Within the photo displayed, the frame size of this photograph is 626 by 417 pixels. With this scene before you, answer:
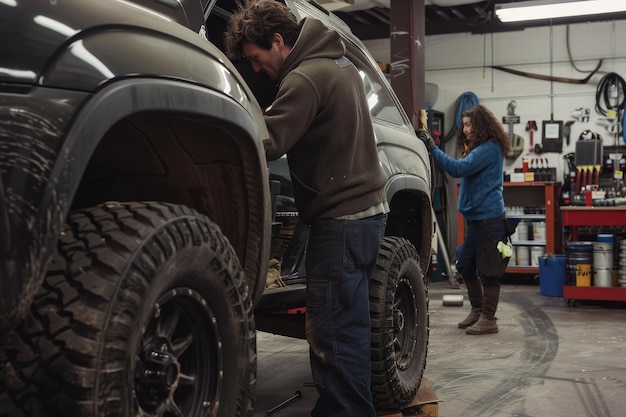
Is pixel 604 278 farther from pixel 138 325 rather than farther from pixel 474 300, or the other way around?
pixel 138 325

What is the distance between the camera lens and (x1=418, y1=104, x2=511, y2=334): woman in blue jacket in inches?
254

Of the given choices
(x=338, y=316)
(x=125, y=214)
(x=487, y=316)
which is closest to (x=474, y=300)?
(x=487, y=316)

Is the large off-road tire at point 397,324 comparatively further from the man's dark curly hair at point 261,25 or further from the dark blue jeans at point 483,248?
the dark blue jeans at point 483,248

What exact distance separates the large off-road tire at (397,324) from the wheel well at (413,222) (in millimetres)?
390

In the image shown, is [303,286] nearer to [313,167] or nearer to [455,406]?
[313,167]

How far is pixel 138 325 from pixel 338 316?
1295 millimetres

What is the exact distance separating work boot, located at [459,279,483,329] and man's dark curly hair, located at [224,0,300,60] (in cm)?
448

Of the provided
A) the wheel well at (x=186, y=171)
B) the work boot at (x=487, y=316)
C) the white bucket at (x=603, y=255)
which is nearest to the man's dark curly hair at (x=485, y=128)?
the work boot at (x=487, y=316)

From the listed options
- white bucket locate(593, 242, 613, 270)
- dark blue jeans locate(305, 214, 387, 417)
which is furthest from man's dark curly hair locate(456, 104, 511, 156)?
dark blue jeans locate(305, 214, 387, 417)

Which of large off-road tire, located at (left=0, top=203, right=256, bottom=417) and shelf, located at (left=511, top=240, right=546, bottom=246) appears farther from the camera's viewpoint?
shelf, located at (left=511, top=240, right=546, bottom=246)

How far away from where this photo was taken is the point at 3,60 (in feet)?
4.65

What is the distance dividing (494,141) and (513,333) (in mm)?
1681

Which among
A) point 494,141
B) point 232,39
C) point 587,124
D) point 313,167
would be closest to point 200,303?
point 313,167

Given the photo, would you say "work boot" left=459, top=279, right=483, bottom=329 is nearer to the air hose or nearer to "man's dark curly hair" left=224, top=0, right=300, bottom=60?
"man's dark curly hair" left=224, top=0, right=300, bottom=60
